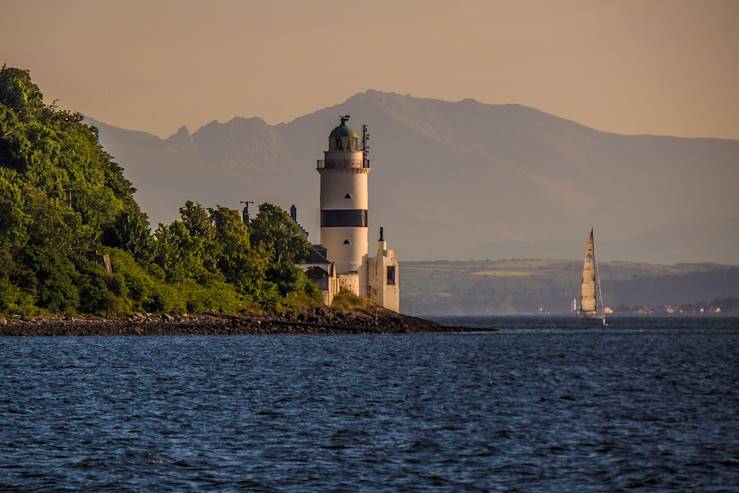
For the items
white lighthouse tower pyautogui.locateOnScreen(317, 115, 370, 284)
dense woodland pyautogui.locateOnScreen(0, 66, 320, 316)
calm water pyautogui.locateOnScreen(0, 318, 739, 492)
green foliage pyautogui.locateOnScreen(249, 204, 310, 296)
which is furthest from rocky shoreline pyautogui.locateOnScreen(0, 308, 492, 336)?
calm water pyautogui.locateOnScreen(0, 318, 739, 492)

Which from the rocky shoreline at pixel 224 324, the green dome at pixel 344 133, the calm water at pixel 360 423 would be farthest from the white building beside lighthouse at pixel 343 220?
the calm water at pixel 360 423

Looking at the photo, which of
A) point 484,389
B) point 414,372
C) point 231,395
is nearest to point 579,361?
point 414,372

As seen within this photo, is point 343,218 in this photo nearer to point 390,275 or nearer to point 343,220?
point 343,220

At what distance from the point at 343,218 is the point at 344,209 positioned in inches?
40.2

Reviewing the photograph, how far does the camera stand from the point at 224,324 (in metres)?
143

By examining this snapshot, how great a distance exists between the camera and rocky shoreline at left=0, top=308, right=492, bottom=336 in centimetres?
12612

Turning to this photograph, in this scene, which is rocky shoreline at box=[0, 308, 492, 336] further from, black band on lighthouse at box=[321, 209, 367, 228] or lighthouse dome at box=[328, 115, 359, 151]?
lighthouse dome at box=[328, 115, 359, 151]

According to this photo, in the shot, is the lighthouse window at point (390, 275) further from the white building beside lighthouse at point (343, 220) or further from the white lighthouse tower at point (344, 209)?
the white lighthouse tower at point (344, 209)

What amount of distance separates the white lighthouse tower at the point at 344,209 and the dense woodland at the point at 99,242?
4168 millimetres

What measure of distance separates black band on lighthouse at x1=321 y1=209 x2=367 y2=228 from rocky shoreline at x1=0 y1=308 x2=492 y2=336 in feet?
32.5

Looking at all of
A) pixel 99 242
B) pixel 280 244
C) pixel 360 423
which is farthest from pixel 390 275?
pixel 360 423

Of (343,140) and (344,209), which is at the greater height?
(343,140)

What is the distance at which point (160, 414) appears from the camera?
59.0 m

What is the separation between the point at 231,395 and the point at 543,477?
27.4 m
